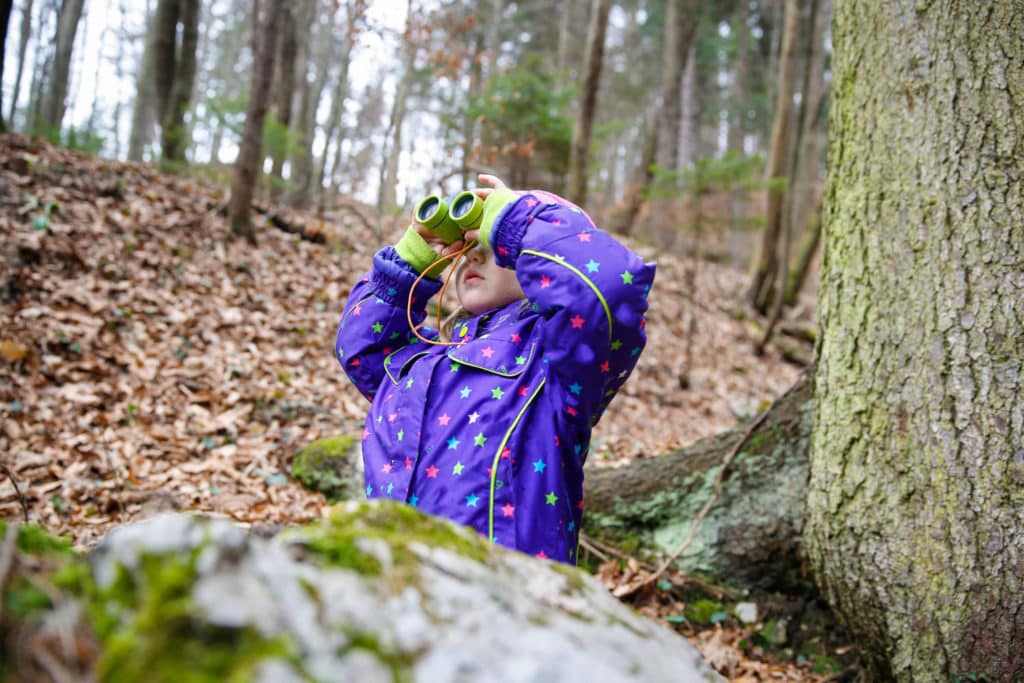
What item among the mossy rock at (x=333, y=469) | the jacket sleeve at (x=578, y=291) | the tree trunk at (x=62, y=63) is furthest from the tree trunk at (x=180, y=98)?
the jacket sleeve at (x=578, y=291)

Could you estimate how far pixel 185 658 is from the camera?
706 mm

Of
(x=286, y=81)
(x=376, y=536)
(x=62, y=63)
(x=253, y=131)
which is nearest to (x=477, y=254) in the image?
(x=376, y=536)

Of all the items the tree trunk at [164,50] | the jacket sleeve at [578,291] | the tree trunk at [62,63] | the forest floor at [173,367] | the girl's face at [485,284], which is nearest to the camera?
the jacket sleeve at [578,291]

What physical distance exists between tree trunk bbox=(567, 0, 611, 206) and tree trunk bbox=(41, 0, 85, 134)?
8.50 metres

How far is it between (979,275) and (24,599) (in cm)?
285

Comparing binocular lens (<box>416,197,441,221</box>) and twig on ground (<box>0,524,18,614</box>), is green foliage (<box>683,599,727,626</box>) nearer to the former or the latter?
binocular lens (<box>416,197,441,221</box>)

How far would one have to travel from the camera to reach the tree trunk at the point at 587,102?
9.14m

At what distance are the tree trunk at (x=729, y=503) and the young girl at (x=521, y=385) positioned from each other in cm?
159

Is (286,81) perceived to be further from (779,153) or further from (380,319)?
(380,319)

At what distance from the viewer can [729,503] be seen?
3557 mm

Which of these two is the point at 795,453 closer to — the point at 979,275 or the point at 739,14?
the point at 979,275

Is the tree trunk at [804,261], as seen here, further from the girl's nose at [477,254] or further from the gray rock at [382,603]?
the gray rock at [382,603]

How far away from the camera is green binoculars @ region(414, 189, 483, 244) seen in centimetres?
229

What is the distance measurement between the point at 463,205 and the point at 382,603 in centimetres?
166
